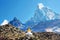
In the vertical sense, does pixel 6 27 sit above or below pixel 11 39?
above

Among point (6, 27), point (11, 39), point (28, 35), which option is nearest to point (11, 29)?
point (6, 27)

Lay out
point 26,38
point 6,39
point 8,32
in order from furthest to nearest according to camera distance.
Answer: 1. point 8,32
2. point 6,39
3. point 26,38

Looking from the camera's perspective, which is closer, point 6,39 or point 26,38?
point 26,38

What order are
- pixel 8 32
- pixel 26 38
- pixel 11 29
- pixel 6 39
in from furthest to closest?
pixel 11 29, pixel 8 32, pixel 6 39, pixel 26 38

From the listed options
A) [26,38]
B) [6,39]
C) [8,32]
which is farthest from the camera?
[8,32]

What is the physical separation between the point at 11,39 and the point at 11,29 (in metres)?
33.1

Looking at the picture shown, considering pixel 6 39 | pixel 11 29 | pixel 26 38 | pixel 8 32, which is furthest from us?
pixel 11 29

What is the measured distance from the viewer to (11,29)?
132m

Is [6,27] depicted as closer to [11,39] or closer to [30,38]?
[11,39]

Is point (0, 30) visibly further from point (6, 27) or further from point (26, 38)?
point (26, 38)

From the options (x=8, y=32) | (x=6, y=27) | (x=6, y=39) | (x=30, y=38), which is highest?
(x=6, y=27)

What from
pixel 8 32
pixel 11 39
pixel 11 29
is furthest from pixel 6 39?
pixel 11 29

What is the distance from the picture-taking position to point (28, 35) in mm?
83750

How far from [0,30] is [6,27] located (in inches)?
504
